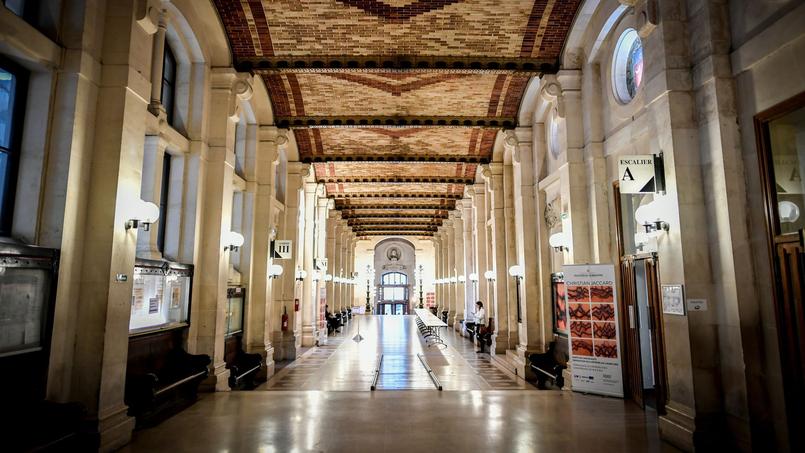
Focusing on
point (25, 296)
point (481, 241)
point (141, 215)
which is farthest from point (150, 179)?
point (481, 241)

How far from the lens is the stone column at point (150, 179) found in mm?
6539

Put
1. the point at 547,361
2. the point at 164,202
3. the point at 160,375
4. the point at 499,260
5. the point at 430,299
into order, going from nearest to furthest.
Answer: the point at 160,375 → the point at 164,202 → the point at 547,361 → the point at 499,260 → the point at 430,299

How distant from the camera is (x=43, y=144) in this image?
4527 millimetres

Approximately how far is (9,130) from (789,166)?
754 cm

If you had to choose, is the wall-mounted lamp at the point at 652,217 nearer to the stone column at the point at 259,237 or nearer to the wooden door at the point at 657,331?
the wooden door at the point at 657,331

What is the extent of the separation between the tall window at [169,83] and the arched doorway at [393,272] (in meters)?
32.0

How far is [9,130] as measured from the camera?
14.7 ft

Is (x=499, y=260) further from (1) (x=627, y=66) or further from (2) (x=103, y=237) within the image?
(2) (x=103, y=237)

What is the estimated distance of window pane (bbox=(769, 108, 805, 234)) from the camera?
13.3 ft

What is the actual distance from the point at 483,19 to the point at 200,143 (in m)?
5.36

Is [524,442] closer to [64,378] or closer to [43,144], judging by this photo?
[64,378]

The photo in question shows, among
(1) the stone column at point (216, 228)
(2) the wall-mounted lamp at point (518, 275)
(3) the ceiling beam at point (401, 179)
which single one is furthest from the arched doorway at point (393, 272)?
(1) the stone column at point (216, 228)

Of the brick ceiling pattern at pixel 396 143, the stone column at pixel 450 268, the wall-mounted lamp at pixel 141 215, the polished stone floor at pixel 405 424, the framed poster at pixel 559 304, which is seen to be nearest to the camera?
the polished stone floor at pixel 405 424

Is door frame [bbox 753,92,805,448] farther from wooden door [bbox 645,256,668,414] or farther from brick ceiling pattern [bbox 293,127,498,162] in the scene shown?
brick ceiling pattern [bbox 293,127,498,162]
